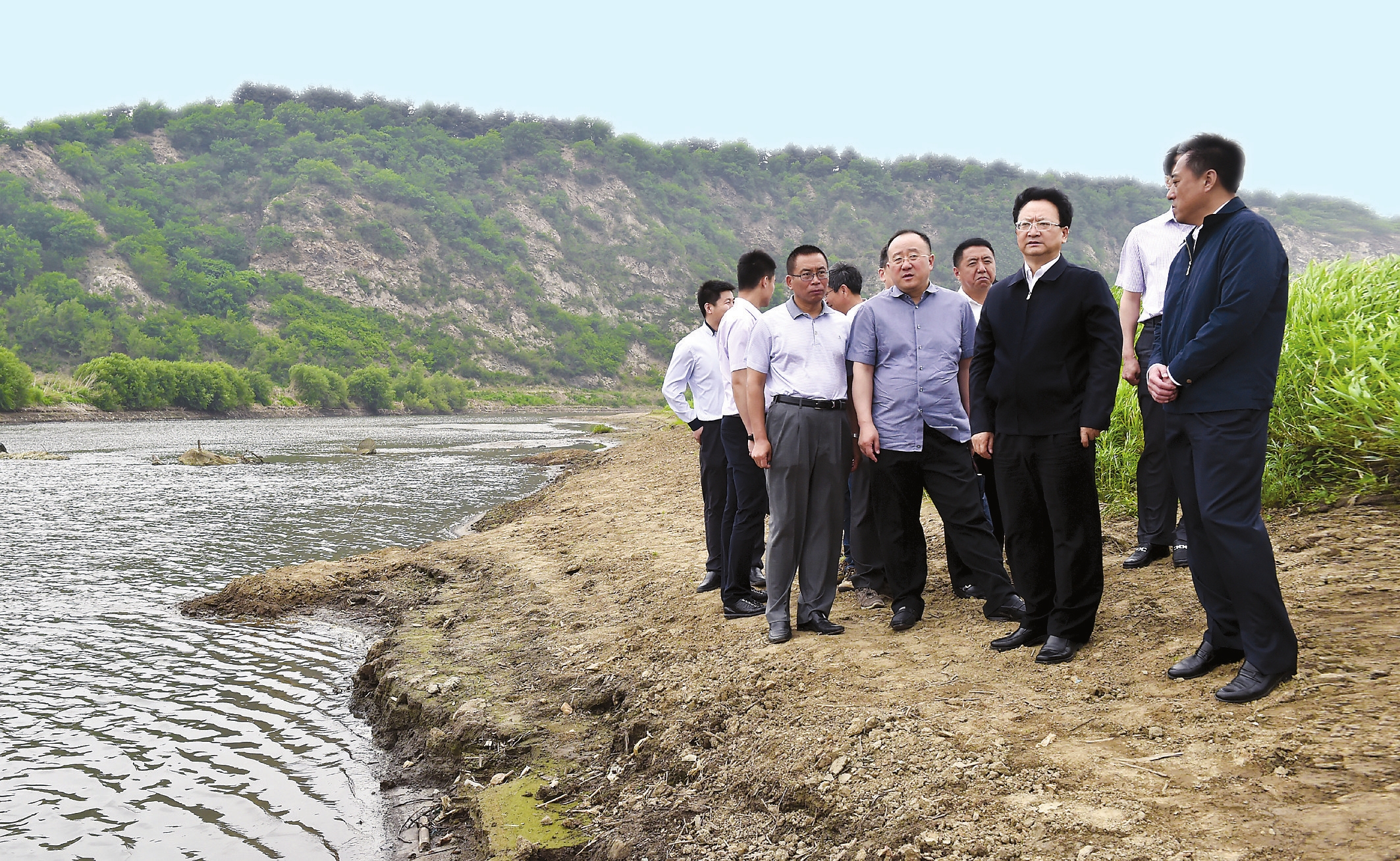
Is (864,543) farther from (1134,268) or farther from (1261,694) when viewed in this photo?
(1261,694)

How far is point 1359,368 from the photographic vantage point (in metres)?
5.42

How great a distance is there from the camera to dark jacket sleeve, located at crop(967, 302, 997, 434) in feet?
14.4

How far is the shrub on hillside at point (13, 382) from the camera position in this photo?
45594mm

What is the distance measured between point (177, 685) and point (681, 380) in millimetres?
4291

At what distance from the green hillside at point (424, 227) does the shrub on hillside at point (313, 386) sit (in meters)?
9.99

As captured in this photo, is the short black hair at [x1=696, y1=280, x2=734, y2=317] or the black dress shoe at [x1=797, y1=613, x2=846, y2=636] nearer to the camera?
the black dress shoe at [x1=797, y1=613, x2=846, y2=636]

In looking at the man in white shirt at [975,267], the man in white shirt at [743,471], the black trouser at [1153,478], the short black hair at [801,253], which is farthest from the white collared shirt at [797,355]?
the black trouser at [1153,478]

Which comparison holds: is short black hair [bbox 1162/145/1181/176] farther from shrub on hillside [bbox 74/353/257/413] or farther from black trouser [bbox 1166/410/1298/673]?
shrub on hillside [bbox 74/353/257/413]

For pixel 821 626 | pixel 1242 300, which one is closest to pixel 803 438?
pixel 821 626

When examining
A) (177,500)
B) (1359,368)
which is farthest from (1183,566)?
(177,500)

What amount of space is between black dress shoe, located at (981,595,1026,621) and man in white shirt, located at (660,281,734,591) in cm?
204

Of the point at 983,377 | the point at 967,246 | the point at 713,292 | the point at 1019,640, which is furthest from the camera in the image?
the point at 713,292

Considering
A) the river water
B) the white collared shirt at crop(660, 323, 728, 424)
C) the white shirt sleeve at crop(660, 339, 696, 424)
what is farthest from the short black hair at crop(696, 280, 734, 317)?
the river water

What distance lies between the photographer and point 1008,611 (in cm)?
470
